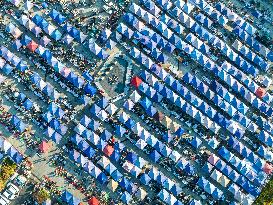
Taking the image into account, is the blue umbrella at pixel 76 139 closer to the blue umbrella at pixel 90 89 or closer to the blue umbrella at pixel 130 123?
the blue umbrella at pixel 90 89

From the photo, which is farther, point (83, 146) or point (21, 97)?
point (21, 97)

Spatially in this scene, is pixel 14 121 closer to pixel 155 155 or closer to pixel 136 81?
pixel 136 81

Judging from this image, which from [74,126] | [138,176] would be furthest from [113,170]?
[74,126]

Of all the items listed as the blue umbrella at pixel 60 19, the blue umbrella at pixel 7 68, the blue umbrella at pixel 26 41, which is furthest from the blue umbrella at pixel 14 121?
the blue umbrella at pixel 60 19

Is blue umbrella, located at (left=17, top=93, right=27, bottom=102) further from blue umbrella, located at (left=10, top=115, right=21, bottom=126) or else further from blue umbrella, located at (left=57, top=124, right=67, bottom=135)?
blue umbrella, located at (left=57, top=124, right=67, bottom=135)

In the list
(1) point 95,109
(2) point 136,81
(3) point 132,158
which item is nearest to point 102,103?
(1) point 95,109

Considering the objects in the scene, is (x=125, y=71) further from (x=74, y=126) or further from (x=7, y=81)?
(x=7, y=81)

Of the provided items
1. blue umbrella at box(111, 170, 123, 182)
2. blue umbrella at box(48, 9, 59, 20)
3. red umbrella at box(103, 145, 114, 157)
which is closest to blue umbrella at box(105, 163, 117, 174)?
blue umbrella at box(111, 170, 123, 182)

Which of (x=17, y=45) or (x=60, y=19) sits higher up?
(x=60, y=19)
